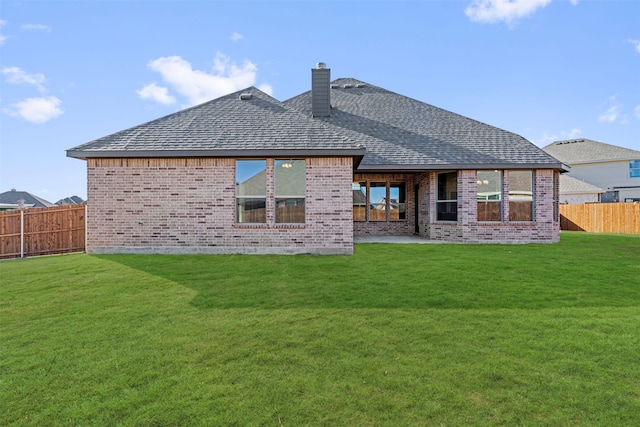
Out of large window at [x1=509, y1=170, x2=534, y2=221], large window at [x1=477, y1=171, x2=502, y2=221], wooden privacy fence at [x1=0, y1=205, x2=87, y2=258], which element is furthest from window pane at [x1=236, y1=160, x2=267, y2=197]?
large window at [x1=509, y1=170, x2=534, y2=221]

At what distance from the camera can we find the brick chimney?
15289 mm

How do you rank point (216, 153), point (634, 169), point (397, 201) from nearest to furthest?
1. point (216, 153)
2. point (397, 201)
3. point (634, 169)

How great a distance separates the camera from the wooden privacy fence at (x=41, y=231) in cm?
1070

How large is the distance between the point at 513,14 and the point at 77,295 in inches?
663

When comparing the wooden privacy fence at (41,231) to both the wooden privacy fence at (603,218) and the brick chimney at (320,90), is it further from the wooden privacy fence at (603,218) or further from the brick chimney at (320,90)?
the wooden privacy fence at (603,218)

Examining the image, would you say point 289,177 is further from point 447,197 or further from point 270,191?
point 447,197

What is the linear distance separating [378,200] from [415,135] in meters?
3.37

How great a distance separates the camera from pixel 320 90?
1549 cm

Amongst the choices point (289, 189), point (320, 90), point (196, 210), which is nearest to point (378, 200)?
point (320, 90)

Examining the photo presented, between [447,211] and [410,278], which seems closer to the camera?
[410,278]

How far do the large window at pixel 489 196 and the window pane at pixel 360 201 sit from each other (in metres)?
4.93

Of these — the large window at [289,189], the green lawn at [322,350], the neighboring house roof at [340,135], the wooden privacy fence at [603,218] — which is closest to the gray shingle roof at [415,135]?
the neighboring house roof at [340,135]

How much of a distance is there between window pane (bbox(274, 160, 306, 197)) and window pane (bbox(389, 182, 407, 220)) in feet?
22.3

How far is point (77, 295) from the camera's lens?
5.48m
